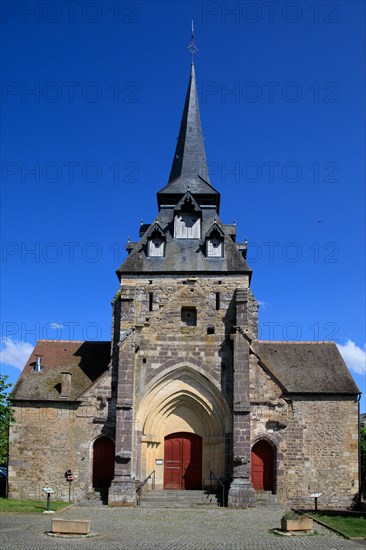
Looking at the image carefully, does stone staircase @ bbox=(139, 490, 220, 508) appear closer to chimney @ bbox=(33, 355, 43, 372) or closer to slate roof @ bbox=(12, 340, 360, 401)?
slate roof @ bbox=(12, 340, 360, 401)

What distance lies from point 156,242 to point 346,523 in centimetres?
1557

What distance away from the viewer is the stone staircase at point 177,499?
24.9m

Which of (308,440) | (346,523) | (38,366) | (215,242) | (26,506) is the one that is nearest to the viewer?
(346,523)

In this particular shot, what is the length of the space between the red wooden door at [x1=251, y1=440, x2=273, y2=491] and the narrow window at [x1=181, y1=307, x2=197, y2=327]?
6.30 meters

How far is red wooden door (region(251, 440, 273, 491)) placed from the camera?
27688mm

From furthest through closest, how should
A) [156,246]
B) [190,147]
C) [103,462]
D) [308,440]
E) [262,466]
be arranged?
[190,147] → [156,246] → [308,440] → [103,462] → [262,466]

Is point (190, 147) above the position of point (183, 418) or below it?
above

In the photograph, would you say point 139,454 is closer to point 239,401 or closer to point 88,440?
Result: point 88,440

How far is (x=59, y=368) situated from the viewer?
31.2m

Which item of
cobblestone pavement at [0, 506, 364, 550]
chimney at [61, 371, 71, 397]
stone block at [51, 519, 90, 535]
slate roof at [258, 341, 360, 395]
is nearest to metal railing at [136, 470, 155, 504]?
cobblestone pavement at [0, 506, 364, 550]

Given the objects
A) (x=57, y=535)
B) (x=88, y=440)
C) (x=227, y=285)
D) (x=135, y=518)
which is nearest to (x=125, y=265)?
(x=227, y=285)

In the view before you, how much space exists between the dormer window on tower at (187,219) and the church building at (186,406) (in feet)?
1.84

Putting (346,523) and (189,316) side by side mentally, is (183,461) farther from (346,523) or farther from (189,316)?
(346,523)

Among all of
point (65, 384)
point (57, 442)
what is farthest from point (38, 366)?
point (57, 442)
